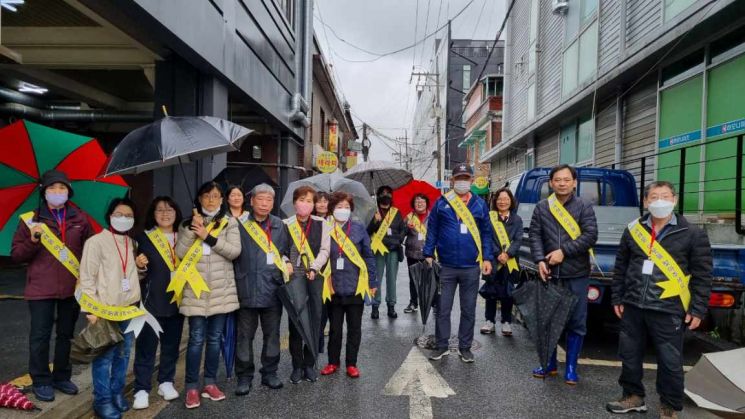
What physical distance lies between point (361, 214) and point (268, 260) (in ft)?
9.31

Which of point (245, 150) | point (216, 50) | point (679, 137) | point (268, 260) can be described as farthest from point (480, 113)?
point (268, 260)

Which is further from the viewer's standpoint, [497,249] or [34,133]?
[497,249]

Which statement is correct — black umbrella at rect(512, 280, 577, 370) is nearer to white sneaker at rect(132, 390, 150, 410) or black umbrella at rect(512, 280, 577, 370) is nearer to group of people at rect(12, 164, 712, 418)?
group of people at rect(12, 164, 712, 418)

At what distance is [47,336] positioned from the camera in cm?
413

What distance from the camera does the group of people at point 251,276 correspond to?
399 centimetres

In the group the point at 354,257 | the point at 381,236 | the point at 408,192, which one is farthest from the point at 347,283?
the point at 408,192

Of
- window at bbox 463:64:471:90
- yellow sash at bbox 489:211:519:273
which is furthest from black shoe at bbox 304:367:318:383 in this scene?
window at bbox 463:64:471:90

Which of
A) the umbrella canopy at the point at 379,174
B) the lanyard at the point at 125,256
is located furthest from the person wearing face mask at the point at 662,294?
the umbrella canopy at the point at 379,174

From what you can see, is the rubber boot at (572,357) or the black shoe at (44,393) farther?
the rubber boot at (572,357)

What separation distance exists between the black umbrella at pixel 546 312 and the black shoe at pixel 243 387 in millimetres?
2690

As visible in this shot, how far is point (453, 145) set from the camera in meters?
56.8

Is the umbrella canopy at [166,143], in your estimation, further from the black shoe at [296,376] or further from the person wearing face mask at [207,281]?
the black shoe at [296,376]

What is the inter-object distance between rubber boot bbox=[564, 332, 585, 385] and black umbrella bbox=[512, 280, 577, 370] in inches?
6.5

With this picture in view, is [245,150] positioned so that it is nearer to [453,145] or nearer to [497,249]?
[497,249]
